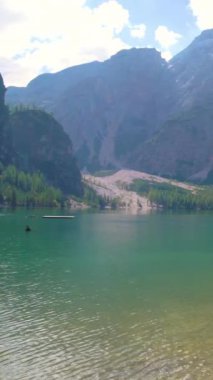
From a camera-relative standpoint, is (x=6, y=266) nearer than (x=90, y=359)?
No

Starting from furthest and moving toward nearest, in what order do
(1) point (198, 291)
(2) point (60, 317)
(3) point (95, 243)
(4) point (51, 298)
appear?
(3) point (95, 243)
(1) point (198, 291)
(4) point (51, 298)
(2) point (60, 317)

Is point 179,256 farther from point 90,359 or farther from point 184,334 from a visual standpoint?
point 90,359

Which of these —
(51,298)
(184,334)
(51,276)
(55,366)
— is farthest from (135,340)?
(51,276)

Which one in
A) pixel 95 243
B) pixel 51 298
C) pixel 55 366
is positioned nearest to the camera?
pixel 55 366

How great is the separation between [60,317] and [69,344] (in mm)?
10026

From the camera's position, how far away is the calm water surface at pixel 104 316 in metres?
38.9

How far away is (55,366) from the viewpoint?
3859cm

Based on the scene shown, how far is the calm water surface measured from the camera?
128ft

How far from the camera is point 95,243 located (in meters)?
139

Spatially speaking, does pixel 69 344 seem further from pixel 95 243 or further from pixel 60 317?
pixel 95 243

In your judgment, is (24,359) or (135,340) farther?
(135,340)

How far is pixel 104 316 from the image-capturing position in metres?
54.8

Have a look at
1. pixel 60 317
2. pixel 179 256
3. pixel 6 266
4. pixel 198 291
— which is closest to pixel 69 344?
pixel 60 317

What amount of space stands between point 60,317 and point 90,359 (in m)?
14.2
